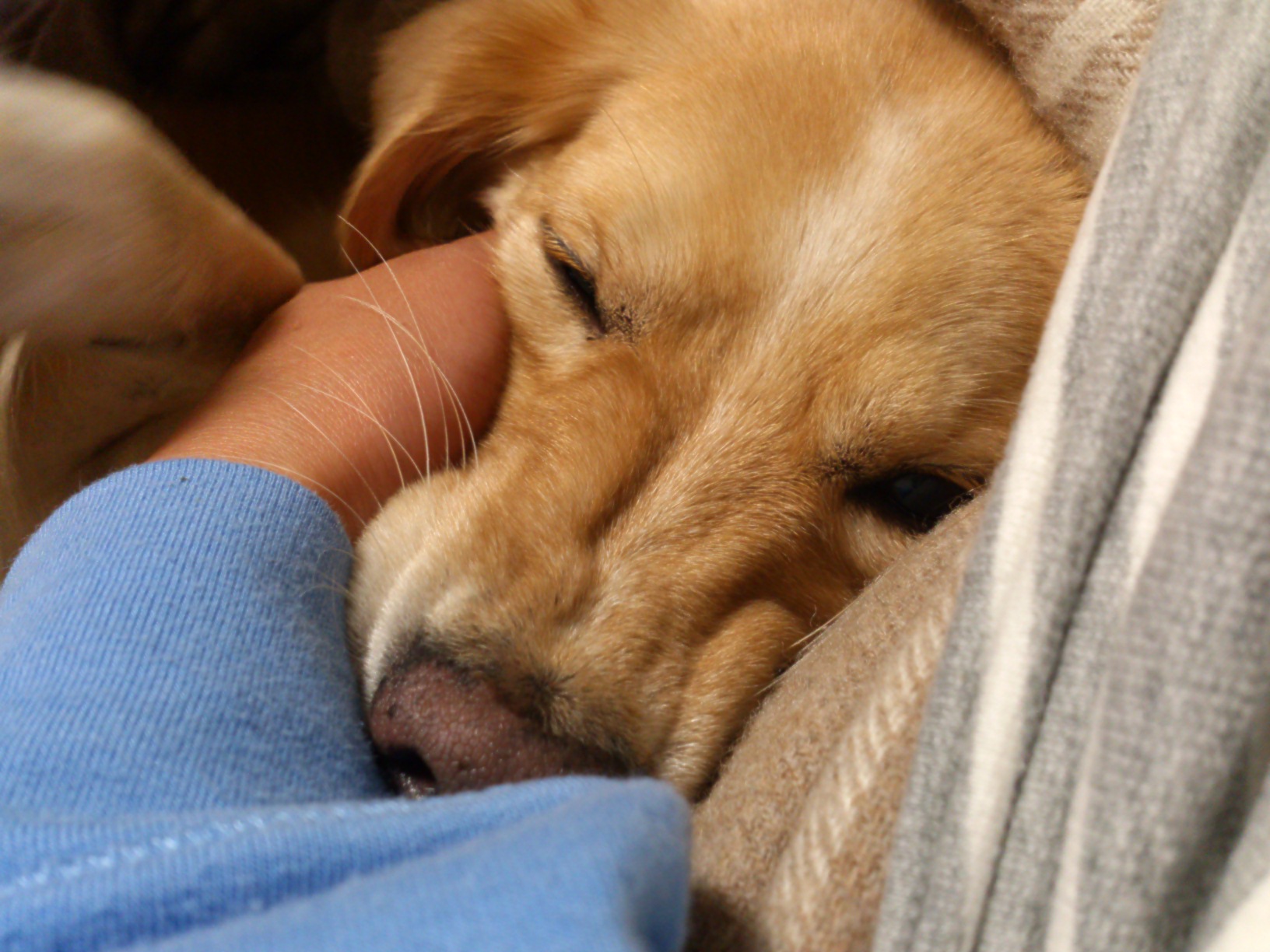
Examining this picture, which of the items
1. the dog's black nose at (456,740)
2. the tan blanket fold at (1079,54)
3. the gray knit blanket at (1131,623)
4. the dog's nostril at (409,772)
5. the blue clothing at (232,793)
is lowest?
the dog's nostril at (409,772)

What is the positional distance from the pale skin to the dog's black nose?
27 centimetres

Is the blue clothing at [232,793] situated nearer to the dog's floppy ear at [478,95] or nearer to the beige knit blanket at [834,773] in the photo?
the beige knit blanket at [834,773]

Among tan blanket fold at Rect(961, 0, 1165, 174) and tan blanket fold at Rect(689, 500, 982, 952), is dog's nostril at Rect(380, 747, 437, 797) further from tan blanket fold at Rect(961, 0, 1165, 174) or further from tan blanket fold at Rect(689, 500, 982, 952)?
tan blanket fold at Rect(961, 0, 1165, 174)

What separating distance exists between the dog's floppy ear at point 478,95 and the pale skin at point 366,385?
0.16m

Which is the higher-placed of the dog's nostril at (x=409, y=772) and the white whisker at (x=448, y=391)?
the white whisker at (x=448, y=391)

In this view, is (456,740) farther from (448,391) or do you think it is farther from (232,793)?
(448,391)

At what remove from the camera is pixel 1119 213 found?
2.32ft

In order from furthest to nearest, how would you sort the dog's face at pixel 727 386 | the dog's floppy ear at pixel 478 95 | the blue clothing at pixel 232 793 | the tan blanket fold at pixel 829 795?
the dog's floppy ear at pixel 478 95 < the dog's face at pixel 727 386 < the tan blanket fold at pixel 829 795 < the blue clothing at pixel 232 793

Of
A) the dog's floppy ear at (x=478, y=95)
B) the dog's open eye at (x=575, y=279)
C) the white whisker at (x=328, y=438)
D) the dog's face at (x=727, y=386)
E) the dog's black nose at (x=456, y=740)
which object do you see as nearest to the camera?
the dog's black nose at (x=456, y=740)

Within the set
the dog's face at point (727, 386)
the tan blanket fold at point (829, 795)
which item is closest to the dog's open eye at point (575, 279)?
the dog's face at point (727, 386)

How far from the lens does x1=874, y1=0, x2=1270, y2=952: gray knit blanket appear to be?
0.53 m

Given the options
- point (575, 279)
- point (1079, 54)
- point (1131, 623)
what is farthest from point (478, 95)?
point (1131, 623)

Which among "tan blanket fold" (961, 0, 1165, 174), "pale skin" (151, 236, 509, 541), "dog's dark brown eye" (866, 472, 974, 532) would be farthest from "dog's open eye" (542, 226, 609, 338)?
"tan blanket fold" (961, 0, 1165, 174)

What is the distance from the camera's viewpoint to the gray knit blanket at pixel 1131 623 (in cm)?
53
